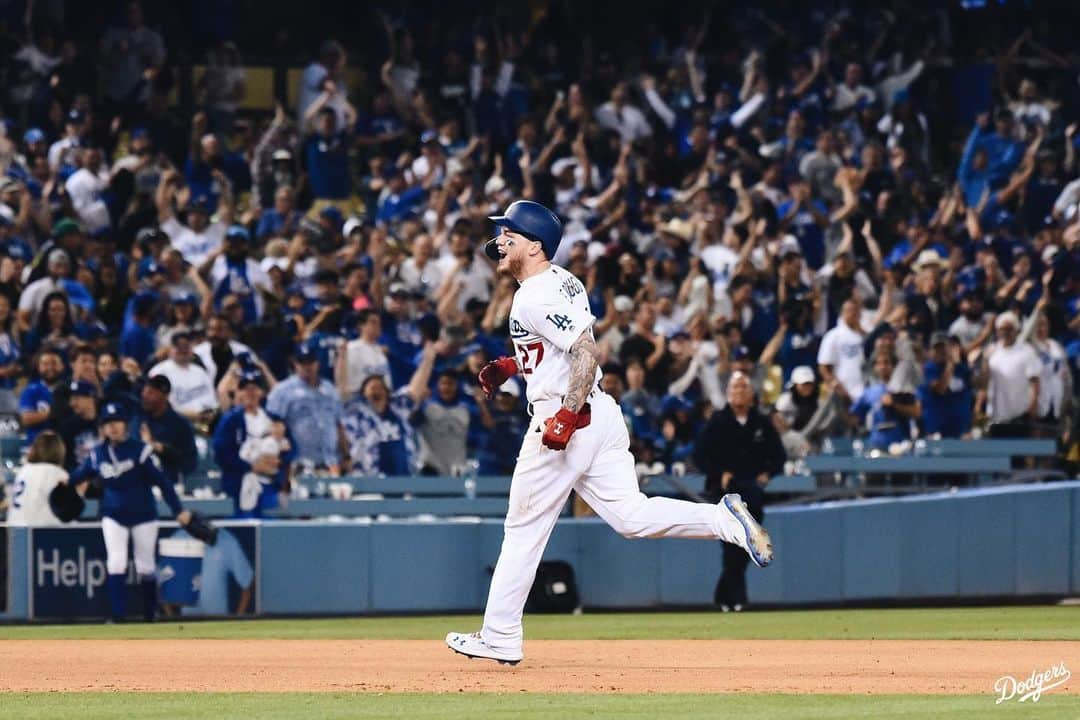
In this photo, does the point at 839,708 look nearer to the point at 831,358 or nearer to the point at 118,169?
the point at 831,358

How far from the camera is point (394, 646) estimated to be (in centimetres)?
1156

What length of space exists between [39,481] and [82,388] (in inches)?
28.8

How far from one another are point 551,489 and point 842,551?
8.32m

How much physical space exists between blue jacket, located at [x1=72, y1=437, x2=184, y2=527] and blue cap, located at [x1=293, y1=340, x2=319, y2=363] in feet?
5.35

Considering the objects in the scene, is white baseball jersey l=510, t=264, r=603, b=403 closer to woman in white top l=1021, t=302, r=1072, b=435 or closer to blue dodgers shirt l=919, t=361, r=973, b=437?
blue dodgers shirt l=919, t=361, r=973, b=437

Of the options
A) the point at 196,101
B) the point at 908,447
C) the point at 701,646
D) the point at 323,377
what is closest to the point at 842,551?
the point at 908,447

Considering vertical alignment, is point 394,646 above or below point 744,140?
below

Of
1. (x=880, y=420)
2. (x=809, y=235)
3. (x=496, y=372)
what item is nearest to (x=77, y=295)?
(x=880, y=420)

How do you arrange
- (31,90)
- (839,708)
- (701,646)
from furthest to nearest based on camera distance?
1. (31,90)
2. (701,646)
3. (839,708)

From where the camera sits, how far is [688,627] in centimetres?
1376

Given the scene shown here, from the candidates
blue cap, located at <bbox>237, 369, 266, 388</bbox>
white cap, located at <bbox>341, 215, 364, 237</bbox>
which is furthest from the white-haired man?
blue cap, located at <bbox>237, 369, 266, 388</bbox>

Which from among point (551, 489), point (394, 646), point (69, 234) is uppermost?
point (69, 234)

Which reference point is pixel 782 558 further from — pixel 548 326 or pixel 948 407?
pixel 548 326

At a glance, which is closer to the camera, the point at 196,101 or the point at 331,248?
the point at 331,248
